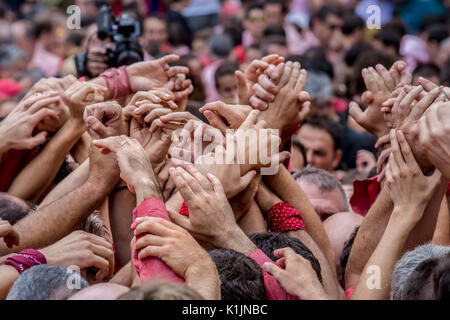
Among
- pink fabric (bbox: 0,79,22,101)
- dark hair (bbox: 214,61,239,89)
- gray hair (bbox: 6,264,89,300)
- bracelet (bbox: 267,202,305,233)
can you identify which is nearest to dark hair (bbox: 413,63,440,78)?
dark hair (bbox: 214,61,239,89)

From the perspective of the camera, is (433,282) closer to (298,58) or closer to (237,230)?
(237,230)

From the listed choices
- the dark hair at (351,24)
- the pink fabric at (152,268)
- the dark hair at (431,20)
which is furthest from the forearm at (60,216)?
the dark hair at (431,20)

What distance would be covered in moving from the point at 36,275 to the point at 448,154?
3.78 ft

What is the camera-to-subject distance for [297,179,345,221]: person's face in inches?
119

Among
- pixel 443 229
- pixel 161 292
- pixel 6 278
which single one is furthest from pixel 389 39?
pixel 161 292

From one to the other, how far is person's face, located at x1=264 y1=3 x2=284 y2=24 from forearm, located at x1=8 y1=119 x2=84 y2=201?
5.87 metres

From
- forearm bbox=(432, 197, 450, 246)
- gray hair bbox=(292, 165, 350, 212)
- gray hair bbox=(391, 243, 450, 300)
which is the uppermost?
gray hair bbox=(391, 243, 450, 300)

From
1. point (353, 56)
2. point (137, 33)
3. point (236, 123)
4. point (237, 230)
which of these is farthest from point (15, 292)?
point (353, 56)

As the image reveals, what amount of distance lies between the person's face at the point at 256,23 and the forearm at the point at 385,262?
637 centimetres

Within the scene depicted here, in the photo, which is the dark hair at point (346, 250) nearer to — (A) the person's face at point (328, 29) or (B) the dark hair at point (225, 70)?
(B) the dark hair at point (225, 70)

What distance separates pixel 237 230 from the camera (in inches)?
84.4

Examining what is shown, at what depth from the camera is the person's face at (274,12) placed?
843 cm

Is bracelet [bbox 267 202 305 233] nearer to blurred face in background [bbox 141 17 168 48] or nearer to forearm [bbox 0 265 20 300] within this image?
forearm [bbox 0 265 20 300]
